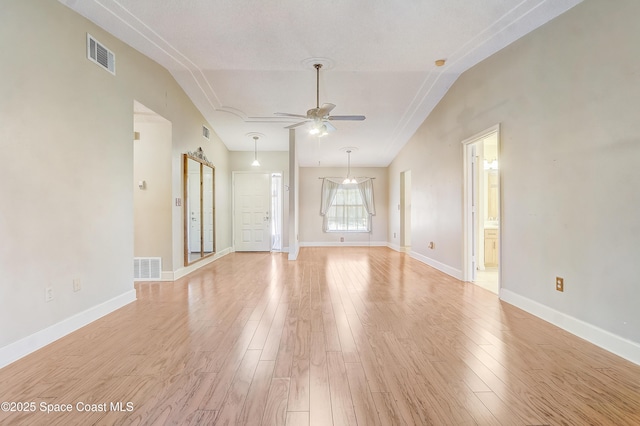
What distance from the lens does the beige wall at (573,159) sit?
223 centimetres

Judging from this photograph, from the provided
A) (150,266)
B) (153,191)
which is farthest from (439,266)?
(153,191)

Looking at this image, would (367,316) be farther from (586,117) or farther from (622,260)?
(586,117)

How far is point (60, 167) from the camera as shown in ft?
8.62

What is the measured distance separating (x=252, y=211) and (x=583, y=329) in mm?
6816

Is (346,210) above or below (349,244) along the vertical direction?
above

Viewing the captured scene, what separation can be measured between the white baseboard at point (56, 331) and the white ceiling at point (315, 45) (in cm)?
284

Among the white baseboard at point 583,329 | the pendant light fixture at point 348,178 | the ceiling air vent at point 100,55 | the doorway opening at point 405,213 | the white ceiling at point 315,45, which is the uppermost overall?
the white ceiling at point 315,45

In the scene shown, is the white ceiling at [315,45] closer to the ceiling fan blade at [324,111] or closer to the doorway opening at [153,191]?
the ceiling fan blade at [324,111]

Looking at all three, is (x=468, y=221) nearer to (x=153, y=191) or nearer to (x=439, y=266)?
(x=439, y=266)

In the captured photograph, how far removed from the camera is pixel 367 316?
302 cm

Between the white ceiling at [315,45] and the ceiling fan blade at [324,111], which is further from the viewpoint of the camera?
the ceiling fan blade at [324,111]

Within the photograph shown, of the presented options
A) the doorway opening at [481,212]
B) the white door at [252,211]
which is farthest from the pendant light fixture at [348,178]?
the doorway opening at [481,212]

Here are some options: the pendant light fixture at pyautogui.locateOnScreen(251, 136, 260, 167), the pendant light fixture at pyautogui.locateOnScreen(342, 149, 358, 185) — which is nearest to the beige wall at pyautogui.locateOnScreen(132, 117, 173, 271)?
the pendant light fixture at pyautogui.locateOnScreen(251, 136, 260, 167)

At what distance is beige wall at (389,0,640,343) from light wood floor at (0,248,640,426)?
1.34 ft
